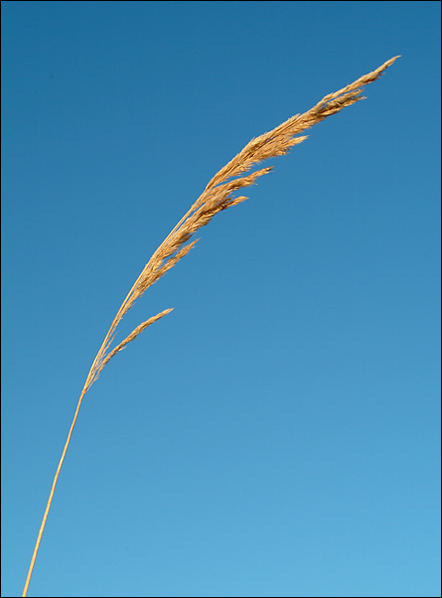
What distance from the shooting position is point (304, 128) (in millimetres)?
2164

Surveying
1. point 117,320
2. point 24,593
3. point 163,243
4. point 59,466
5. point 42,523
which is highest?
point 163,243

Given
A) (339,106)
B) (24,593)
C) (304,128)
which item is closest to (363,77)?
(339,106)

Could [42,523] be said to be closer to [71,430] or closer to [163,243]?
[71,430]

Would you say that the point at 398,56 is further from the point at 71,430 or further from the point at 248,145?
the point at 71,430

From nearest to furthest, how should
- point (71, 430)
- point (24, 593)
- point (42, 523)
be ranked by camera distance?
point (24, 593) < point (42, 523) < point (71, 430)

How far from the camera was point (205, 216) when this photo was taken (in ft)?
6.97

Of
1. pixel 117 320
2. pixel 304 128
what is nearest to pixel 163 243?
pixel 117 320

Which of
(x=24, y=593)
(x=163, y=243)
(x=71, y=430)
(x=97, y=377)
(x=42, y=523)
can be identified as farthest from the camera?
(x=163, y=243)

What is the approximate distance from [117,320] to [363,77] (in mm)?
1258

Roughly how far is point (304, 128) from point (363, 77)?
0.91 feet

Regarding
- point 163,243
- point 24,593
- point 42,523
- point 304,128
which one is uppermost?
point 304,128

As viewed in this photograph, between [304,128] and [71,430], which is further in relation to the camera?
[304,128]

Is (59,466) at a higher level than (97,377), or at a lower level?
lower

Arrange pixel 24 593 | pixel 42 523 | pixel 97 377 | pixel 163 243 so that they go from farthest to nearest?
pixel 163 243
pixel 97 377
pixel 42 523
pixel 24 593
